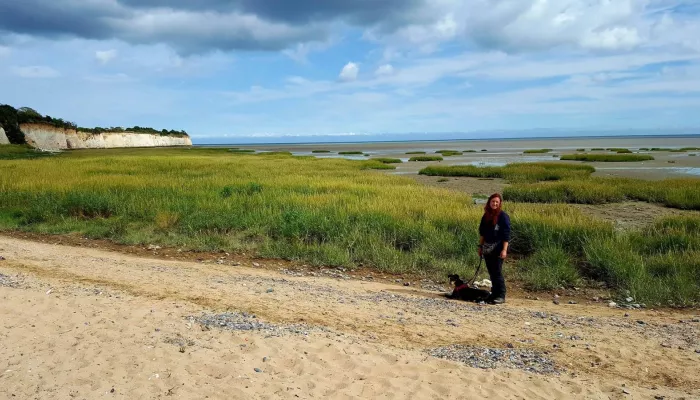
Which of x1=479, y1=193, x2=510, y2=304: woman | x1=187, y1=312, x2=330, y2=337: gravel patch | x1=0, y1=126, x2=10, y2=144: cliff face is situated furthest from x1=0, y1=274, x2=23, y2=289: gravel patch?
x1=0, y1=126, x2=10, y2=144: cliff face

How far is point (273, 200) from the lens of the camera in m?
17.5

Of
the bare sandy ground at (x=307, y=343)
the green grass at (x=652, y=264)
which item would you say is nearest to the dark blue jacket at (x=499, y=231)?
the bare sandy ground at (x=307, y=343)

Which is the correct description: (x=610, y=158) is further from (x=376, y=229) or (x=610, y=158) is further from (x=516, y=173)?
(x=376, y=229)

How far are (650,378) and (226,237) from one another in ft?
33.7

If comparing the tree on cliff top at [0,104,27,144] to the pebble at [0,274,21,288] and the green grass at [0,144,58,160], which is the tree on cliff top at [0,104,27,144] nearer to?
the green grass at [0,144,58,160]

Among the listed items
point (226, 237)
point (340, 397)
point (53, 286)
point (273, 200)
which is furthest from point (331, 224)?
point (340, 397)

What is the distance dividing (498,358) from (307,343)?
2218 millimetres

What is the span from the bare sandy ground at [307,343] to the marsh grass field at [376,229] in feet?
5.72

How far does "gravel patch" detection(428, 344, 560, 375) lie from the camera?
5610mm

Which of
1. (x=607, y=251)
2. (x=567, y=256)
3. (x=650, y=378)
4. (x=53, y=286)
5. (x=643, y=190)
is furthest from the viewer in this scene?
(x=643, y=190)

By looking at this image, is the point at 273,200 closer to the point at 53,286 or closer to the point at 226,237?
the point at 226,237

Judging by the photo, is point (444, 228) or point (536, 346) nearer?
point (536, 346)

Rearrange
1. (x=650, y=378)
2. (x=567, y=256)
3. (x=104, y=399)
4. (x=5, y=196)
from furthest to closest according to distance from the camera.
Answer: (x=5, y=196), (x=567, y=256), (x=650, y=378), (x=104, y=399)

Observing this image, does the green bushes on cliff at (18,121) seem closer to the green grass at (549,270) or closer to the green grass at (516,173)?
the green grass at (516,173)
